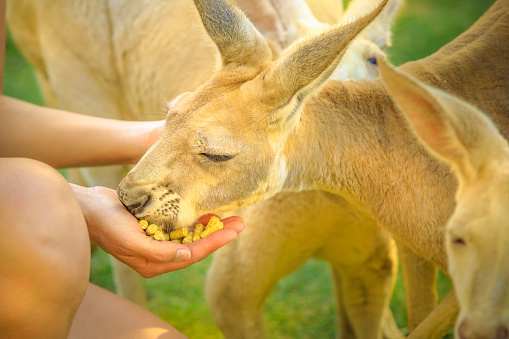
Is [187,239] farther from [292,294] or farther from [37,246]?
[292,294]

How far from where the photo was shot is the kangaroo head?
1648 millimetres

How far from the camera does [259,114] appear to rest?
168 centimetres

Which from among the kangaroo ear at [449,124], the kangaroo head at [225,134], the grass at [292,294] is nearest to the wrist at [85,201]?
the kangaroo head at [225,134]

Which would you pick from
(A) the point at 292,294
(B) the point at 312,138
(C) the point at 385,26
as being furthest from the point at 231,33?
(A) the point at 292,294

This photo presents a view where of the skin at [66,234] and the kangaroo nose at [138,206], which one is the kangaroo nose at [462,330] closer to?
the skin at [66,234]

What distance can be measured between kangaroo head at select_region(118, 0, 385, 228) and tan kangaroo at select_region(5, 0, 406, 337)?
1.04 m

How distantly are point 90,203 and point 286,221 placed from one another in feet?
3.06

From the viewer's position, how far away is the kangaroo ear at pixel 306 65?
4.90 feet

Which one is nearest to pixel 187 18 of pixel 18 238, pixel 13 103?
pixel 13 103

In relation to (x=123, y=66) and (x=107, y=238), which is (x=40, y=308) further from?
(x=123, y=66)

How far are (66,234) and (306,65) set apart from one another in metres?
0.80

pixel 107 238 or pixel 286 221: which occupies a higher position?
pixel 107 238

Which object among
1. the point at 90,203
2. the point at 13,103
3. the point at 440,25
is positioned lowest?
the point at 440,25

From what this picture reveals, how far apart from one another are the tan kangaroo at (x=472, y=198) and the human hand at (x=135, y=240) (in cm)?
73
